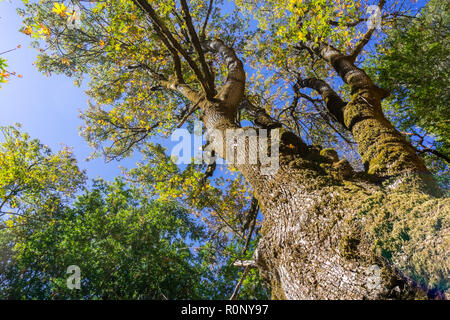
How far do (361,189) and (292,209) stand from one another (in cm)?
60

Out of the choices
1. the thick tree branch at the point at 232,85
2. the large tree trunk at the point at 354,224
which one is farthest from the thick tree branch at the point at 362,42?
the large tree trunk at the point at 354,224

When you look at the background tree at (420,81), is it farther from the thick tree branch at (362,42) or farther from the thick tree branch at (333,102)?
the thick tree branch at (333,102)

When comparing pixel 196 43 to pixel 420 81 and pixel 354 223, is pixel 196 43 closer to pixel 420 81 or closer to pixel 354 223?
pixel 354 223

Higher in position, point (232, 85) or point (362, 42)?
point (362, 42)

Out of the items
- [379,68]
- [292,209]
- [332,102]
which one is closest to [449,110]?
[379,68]

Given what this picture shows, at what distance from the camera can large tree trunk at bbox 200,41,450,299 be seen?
1.19 m

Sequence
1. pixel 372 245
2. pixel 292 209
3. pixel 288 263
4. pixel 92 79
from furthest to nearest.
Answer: pixel 92 79
pixel 292 209
pixel 288 263
pixel 372 245

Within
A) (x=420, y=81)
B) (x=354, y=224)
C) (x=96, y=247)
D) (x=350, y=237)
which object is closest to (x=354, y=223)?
(x=354, y=224)

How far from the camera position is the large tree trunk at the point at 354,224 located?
1.19 metres

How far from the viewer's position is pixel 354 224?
4.88ft

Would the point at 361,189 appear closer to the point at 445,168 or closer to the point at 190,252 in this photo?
the point at 445,168

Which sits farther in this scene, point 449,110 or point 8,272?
point 8,272

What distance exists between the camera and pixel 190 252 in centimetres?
1001

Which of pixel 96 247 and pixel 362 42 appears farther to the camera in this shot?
pixel 96 247
